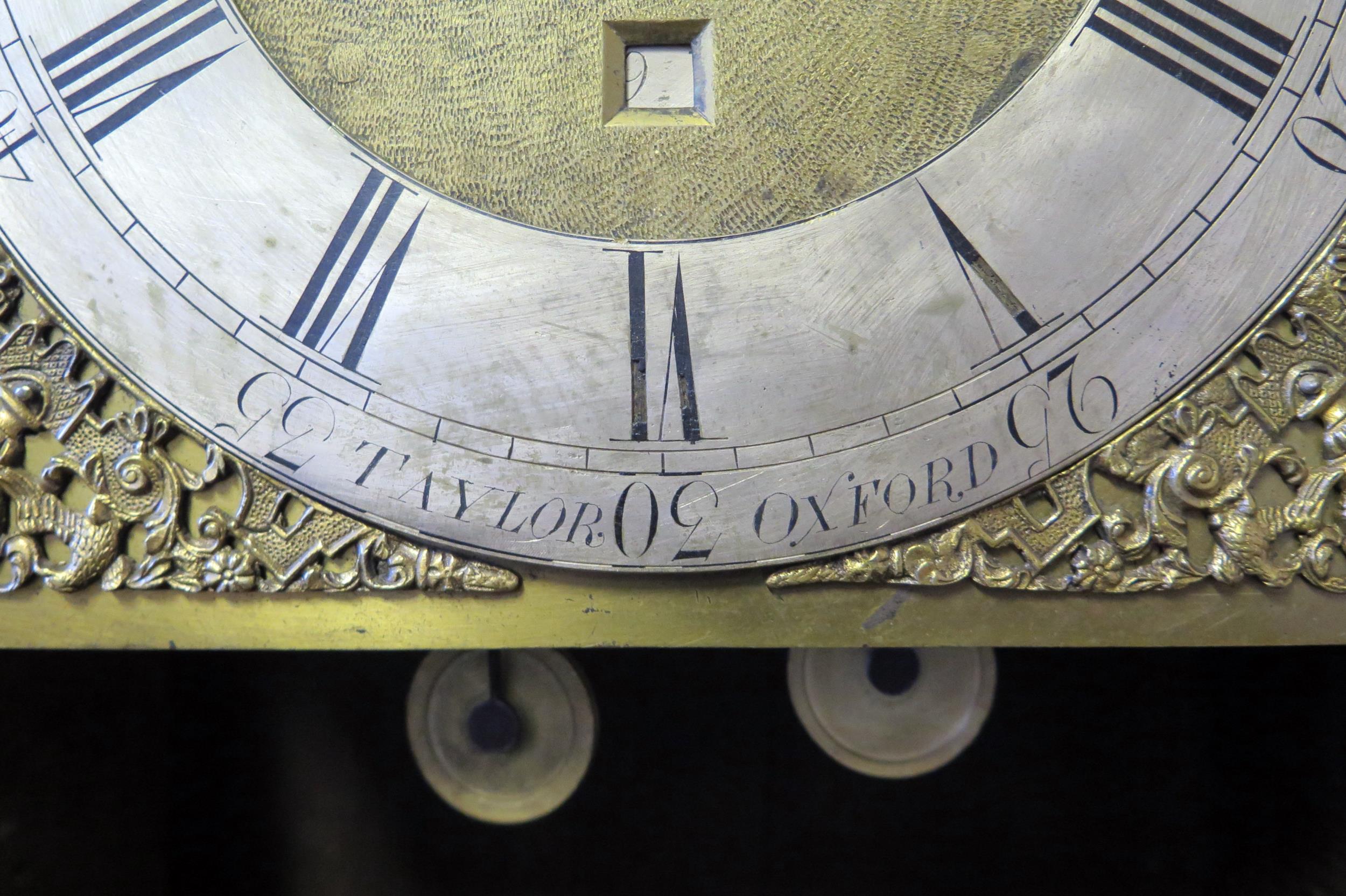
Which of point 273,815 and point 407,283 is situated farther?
point 273,815

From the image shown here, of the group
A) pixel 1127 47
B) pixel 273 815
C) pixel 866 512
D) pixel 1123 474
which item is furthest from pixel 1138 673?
pixel 273 815

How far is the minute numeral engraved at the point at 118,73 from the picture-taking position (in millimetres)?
681

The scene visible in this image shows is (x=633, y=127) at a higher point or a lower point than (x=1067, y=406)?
higher

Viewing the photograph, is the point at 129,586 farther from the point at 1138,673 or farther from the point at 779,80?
the point at 1138,673

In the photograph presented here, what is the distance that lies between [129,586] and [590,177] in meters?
0.45

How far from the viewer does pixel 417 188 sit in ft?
2.26

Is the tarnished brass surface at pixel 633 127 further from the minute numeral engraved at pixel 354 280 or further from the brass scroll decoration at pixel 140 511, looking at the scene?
the brass scroll decoration at pixel 140 511

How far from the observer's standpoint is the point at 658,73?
72cm

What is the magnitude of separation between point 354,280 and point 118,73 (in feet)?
0.73

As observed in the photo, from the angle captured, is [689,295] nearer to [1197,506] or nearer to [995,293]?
[995,293]

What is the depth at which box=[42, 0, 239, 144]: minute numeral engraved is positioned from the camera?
0.68 meters

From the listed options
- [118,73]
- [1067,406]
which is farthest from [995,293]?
[118,73]

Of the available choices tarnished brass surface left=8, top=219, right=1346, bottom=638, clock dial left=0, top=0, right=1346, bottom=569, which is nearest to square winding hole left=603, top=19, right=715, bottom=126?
clock dial left=0, top=0, right=1346, bottom=569

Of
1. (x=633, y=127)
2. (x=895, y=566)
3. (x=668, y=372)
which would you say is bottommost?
(x=895, y=566)
